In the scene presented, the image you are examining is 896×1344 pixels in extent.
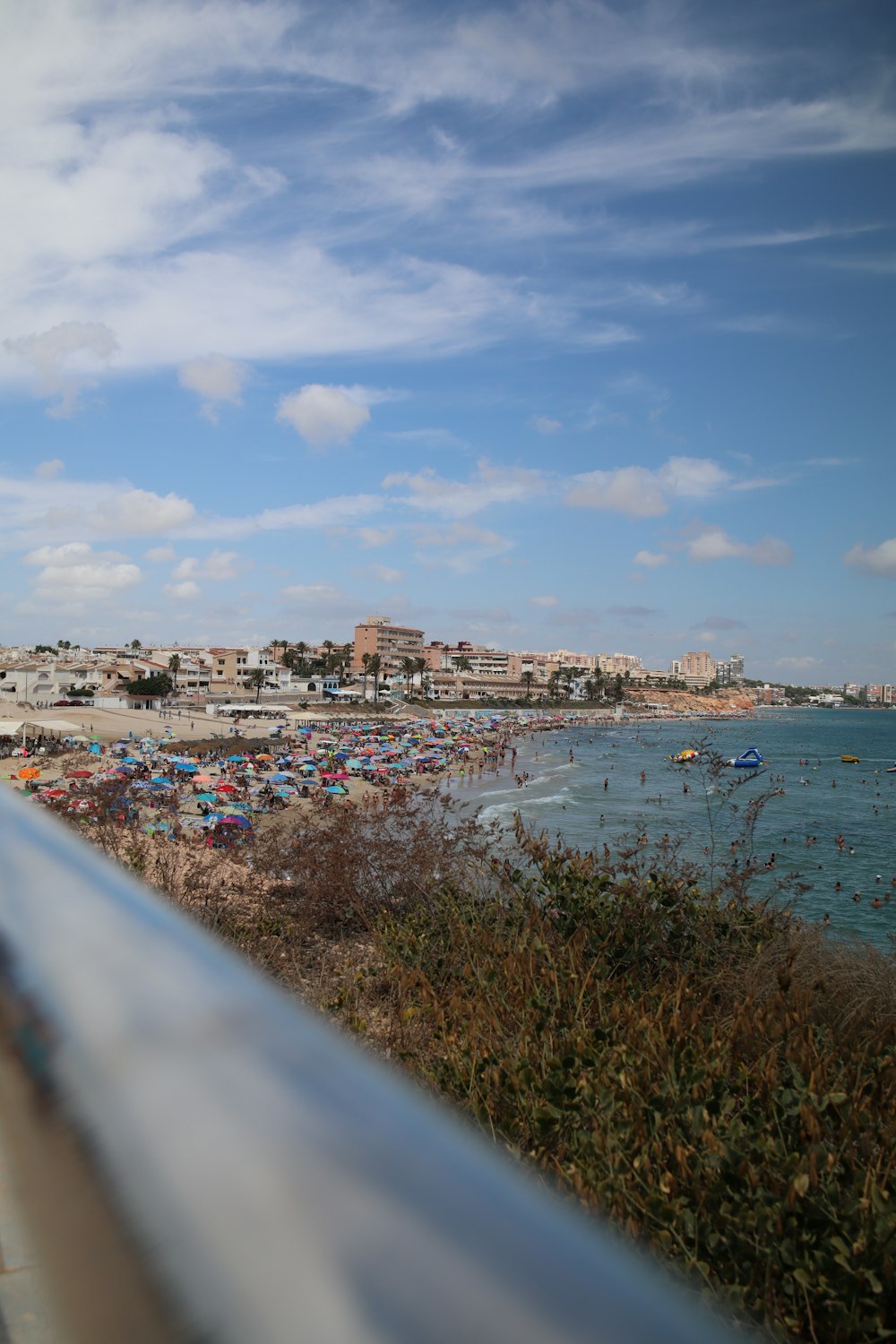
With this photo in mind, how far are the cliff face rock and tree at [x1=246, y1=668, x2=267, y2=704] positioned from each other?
62230 millimetres

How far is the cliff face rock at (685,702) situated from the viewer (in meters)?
155

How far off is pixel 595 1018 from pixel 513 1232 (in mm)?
5254

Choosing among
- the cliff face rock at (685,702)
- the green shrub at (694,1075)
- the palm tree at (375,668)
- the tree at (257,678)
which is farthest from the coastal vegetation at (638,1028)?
the cliff face rock at (685,702)

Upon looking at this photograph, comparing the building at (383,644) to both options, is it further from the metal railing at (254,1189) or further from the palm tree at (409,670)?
the metal railing at (254,1189)

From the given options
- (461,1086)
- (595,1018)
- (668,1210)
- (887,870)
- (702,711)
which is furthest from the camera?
(702,711)

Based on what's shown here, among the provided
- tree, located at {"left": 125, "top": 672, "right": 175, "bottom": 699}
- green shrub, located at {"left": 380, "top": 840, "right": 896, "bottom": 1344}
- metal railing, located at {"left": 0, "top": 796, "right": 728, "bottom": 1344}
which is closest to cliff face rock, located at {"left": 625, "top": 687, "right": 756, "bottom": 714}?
tree, located at {"left": 125, "top": 672, "right": 175, "bottom": 699}

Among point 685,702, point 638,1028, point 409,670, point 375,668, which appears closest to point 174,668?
point 375,668

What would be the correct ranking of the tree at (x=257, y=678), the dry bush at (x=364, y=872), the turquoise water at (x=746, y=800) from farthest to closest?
the tree at (x=257, y=678), the turquoise water at (x=746, y=800), the dry bush at (x=364, y=872)

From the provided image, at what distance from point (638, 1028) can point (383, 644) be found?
13999 cm

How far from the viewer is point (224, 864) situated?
11.2 metres

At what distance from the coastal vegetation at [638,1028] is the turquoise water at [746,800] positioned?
2776mm

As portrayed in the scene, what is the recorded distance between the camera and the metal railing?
1.29ft

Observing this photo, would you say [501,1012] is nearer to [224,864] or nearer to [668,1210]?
[668,1210]

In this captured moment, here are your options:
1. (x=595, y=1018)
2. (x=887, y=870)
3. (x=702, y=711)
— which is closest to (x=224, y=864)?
(x=595, y=1018)
